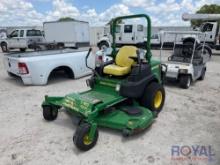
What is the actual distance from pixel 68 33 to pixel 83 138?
13.4 m

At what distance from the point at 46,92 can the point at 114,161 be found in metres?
3.36

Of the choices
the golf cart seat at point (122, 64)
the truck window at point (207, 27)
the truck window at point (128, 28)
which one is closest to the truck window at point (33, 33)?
the truck window at point (128, 28)

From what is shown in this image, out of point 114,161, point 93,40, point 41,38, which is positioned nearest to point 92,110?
point 114,161

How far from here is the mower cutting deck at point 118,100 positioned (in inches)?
118

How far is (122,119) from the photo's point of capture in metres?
3.24

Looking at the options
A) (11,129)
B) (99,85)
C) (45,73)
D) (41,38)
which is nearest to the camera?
(11,129)

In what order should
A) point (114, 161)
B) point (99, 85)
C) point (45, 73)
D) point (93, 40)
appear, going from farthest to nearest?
point (93, 40)
point (45, 73)
point (99, 85)
point (114, 161)

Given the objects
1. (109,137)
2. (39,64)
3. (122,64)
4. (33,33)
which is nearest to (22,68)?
(39,64)

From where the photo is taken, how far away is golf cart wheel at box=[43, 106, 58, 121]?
12.2ft

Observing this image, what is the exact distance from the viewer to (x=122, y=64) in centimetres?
406

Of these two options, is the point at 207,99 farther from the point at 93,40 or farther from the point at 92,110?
the point at 93,40

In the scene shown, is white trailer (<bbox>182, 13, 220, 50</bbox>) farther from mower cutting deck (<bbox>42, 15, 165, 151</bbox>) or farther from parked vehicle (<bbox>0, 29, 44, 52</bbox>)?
mower cutting deck (<bbox>42, 15, 165, 151</bbox>)

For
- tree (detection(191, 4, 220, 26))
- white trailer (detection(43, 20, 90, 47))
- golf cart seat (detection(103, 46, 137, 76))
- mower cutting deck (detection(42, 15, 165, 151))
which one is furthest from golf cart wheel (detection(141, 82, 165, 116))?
tree (detection(191, 4, 220, 26))

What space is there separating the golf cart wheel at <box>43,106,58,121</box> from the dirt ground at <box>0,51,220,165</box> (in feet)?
0.33
